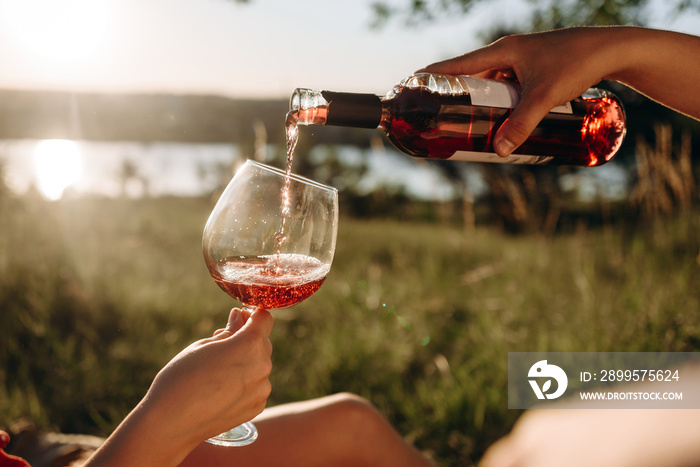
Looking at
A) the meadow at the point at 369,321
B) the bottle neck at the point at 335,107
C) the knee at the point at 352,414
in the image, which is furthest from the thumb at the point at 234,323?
the meadow at the point at 369,321

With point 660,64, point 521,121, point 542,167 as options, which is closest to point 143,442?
point 521,121

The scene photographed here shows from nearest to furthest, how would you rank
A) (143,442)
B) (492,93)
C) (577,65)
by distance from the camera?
(143,442) < (577,65) < (492,93)

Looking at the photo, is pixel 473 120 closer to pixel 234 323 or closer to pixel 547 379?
pixel 234 323

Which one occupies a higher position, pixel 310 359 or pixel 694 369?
pixel 694 369

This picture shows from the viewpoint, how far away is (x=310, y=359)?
3322 mm

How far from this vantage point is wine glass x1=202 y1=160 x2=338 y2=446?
1.38 m

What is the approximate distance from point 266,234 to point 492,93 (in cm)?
73

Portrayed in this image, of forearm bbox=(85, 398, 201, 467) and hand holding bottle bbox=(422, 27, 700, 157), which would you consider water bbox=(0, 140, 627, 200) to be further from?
forearm bbox=(85, 398, 201, 467)

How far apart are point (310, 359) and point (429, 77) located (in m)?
2.08

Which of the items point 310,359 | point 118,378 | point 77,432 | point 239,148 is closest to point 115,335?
point 118,378

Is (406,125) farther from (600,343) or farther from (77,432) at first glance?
(77,432)

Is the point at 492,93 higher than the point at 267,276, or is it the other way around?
the point at 492,93

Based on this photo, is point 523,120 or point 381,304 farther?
point 381,304

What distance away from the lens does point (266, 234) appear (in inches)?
54.7
